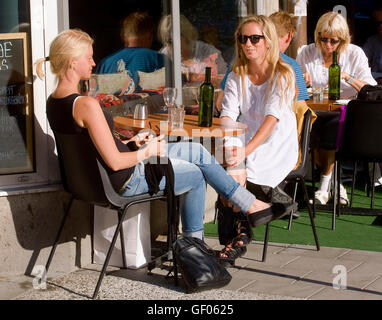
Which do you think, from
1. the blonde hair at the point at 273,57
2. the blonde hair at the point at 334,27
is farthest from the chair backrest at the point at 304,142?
the blonde hair at the point at 334,27

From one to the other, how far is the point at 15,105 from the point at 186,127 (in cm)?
107

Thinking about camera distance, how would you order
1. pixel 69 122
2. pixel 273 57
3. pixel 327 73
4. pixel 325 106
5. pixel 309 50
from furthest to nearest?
pixel 309 50
pixel 327 73
pixel 325 106
pixel 273 57
pixel 69 122

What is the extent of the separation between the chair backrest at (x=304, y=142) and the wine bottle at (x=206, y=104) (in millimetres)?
726

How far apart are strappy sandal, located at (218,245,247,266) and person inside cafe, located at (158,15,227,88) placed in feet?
5.90

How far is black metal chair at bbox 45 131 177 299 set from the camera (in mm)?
4281

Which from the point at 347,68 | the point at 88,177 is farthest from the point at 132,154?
the point at 347,68

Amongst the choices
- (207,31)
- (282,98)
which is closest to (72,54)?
(282,98)

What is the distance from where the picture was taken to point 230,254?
4.95 metres

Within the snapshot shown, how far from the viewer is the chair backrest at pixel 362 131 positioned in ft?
18.9

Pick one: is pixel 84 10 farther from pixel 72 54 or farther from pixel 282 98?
pixel 282 98

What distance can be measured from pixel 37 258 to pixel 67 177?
25.0 inches

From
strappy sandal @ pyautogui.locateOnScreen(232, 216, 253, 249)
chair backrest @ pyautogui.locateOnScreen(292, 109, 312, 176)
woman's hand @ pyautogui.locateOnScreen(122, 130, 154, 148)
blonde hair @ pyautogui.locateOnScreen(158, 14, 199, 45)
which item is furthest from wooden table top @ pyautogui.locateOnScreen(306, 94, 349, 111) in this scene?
woman's hand @ pyautogui.locateOnScreen(122, 130, 154, 148)

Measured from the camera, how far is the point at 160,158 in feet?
15.0

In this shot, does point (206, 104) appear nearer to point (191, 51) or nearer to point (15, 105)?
point (15, 105)
